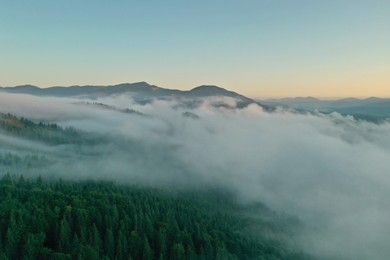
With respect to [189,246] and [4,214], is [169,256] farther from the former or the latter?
[4,214]

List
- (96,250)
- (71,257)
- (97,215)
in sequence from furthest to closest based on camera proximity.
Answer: (97,215), (96,250), (71,257)

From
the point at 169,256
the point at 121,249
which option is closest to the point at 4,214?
the point at 121,249

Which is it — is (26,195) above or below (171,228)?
above

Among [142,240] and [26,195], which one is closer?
[142,240]

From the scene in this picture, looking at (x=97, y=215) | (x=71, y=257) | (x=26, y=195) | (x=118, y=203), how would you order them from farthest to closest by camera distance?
(x=118, y=203), (x=26, y=195), (x=97, y=215), (x=71, y=257)

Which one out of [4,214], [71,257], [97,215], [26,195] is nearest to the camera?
[71,257]

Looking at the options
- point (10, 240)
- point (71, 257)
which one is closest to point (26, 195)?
point (10, 240)

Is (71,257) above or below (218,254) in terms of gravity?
above

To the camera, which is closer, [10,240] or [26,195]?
[10,240]

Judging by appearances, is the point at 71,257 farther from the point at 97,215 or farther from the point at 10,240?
the point at 97,215
